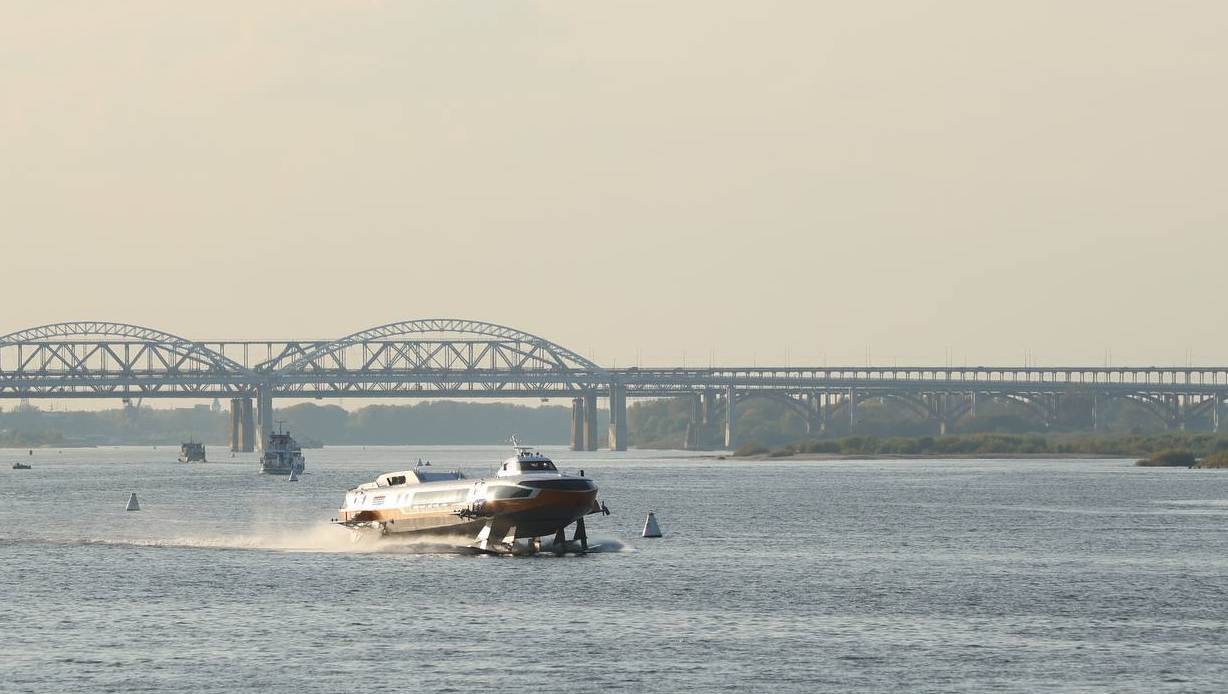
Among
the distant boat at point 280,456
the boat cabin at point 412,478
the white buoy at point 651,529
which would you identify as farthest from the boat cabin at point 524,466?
the distant boat at point 280,456

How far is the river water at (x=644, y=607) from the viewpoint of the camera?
146ft

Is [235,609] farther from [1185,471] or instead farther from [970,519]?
[1185,471]

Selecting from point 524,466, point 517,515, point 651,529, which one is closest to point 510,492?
point 517,515

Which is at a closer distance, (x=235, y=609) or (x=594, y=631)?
(x=594, y=631)

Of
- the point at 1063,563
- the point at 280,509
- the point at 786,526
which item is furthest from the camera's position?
the point at 280,509

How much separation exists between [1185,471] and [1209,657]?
145898mm

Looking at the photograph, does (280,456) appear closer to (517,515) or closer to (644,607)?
(517,515)

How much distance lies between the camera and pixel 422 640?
50.2 m

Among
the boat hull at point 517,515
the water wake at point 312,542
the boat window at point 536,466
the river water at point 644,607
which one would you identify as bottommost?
the river water at point 644,607

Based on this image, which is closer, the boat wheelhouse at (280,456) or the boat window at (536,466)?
the boat window at (536,466)

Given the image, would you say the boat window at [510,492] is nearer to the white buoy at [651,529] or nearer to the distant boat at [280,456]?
the white buoy at [651,529]

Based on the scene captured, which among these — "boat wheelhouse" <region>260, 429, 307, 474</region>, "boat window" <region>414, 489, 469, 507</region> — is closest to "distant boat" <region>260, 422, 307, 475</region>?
"boat wheelhouse" <region>260, 429, 307, 474</region>

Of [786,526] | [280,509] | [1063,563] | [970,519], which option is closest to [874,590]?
[1063,563]

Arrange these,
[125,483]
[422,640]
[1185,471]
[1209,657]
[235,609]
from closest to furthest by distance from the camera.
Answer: [1209,657] < [422,640] < [235,609] < [125,483] < [1185,471]
